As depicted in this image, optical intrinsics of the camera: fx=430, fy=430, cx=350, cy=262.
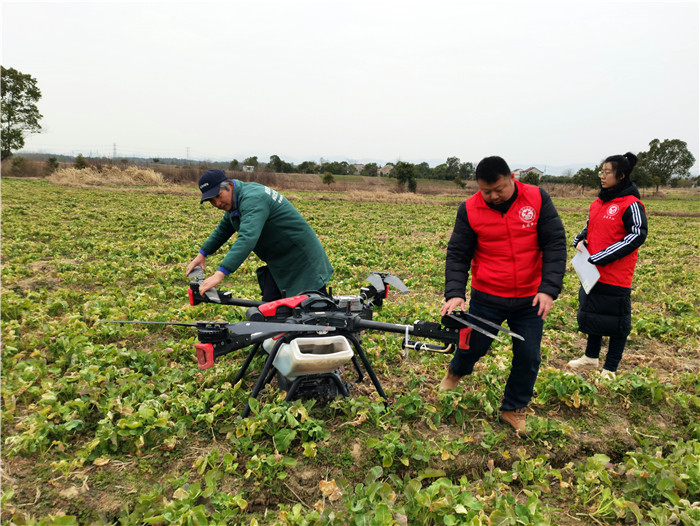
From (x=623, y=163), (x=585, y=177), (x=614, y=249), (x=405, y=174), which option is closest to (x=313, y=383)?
(x=614, y=249)

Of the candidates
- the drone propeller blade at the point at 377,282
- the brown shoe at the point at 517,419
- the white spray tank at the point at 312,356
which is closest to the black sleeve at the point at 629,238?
the brown shoe at the point at 517,419

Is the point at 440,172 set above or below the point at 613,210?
above

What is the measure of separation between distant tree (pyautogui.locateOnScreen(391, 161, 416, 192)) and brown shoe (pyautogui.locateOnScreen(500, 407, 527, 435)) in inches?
1652

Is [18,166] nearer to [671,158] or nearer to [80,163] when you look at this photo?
[80,163]

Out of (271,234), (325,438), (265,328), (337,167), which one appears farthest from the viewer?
(337,167)

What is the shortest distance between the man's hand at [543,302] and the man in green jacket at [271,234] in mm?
2049

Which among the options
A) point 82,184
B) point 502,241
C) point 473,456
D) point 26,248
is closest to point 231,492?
point 473,456

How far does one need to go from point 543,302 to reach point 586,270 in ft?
4.62

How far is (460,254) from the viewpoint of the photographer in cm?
351

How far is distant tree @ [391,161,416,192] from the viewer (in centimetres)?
4425

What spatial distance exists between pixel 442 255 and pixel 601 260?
Answer: 7867 mm

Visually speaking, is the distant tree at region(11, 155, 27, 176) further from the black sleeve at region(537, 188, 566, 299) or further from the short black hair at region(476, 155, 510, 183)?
the black sleeve at region(537, 188, 566, 299)

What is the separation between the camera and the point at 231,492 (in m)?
→ 2.80

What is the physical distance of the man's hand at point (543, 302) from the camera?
321 cm
